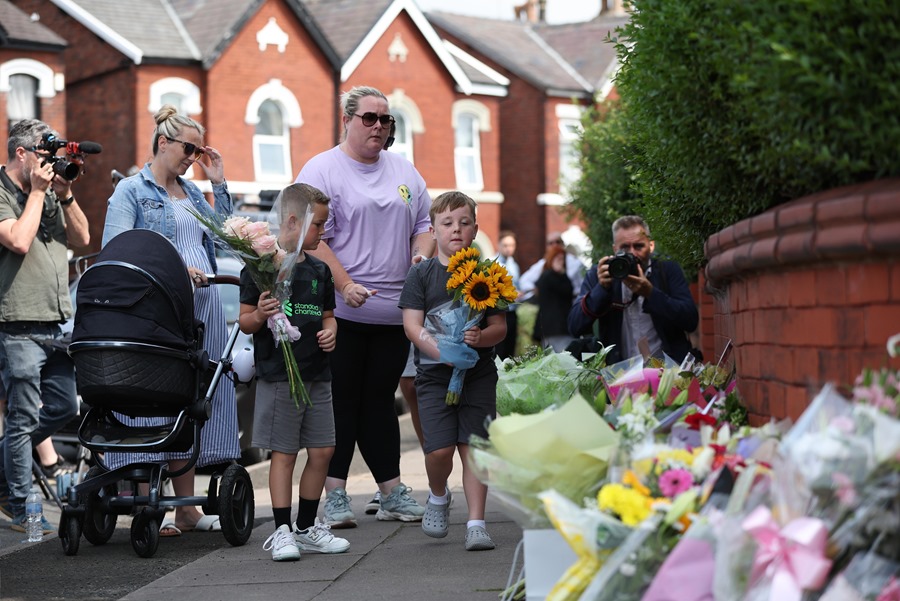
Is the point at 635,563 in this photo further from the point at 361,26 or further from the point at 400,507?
the point at 361,26

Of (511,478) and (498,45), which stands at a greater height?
(498,45)

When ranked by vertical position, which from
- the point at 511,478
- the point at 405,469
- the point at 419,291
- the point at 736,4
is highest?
the point at 736,4

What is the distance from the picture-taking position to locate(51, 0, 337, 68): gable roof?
27.5m

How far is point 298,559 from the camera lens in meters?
5.86

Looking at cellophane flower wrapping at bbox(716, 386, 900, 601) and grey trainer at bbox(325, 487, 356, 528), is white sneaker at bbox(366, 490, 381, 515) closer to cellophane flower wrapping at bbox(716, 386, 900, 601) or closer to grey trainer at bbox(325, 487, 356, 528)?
grey trainer at bbox(325, 487, 356, 528)

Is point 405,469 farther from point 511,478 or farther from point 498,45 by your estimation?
point 498,45

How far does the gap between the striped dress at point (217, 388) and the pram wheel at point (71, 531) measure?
579 millimetres

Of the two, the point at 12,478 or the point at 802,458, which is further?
the point at 12,478

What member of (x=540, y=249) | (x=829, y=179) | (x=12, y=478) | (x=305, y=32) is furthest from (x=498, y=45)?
(x=829, y=179)

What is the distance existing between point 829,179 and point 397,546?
312 centimetres

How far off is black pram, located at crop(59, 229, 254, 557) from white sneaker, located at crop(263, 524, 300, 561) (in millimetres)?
440

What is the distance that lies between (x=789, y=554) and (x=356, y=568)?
2720mm

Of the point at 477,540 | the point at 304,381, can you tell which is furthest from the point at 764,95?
the point at 304,381

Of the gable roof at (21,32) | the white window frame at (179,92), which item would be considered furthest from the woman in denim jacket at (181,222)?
the white window frame at (179,92)
